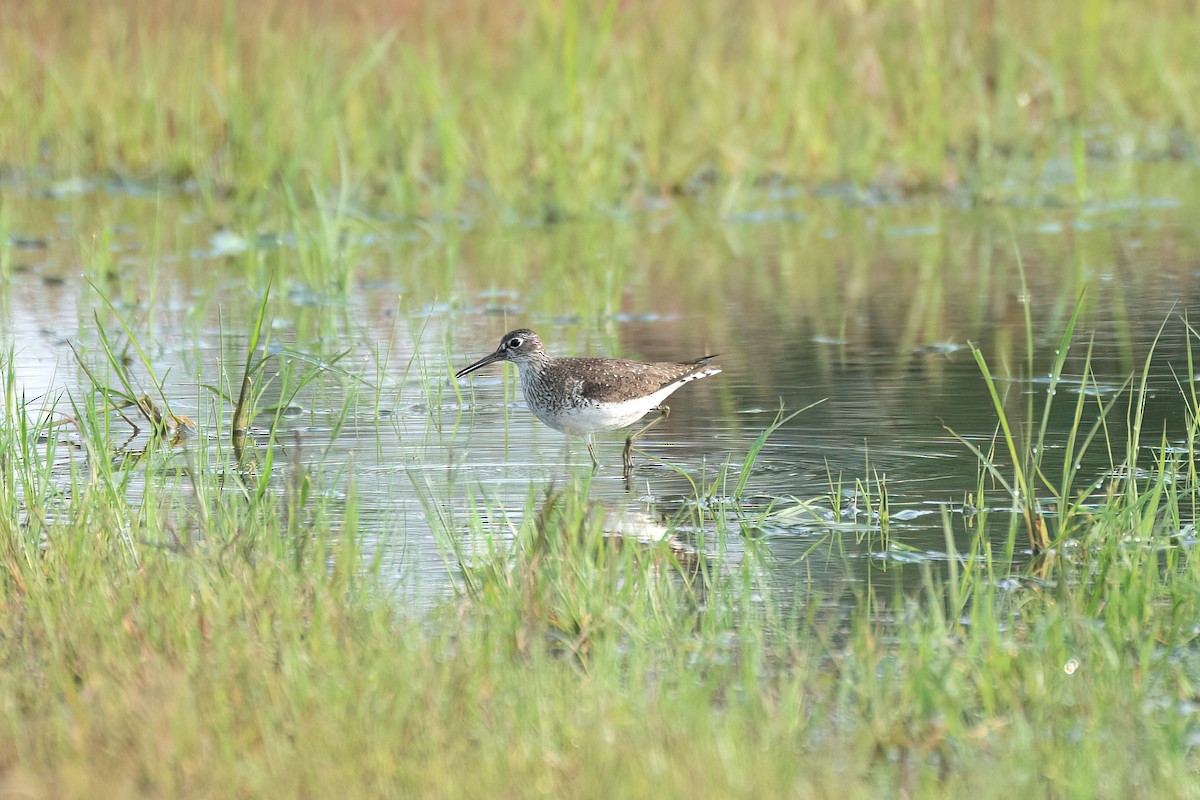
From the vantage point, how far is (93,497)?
4965mm

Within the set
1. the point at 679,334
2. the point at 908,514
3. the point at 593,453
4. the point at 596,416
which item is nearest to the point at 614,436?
the point at 593,453

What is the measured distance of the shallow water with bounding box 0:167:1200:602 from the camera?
570cm

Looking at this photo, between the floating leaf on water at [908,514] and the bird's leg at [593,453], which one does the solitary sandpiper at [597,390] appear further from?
the floating leaf on water at [908,514]

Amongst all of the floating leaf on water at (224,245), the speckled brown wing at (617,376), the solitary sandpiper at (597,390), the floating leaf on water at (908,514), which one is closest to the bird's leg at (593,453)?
the solitary sandpiper at (597,390)

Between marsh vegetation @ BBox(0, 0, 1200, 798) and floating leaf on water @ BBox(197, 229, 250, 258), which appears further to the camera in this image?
floating leaf on water @ BBox(197, 229, 250, 258)

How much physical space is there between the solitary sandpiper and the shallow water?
14cm

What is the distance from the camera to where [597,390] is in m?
6.53

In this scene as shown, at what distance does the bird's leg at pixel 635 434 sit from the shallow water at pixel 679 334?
0.04 meters

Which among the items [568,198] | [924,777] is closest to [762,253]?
[568,198]

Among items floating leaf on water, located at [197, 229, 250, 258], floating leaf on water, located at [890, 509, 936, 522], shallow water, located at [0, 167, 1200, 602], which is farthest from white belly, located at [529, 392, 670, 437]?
Answer: floating leaf on water, located at [197, 229, 250, 258]

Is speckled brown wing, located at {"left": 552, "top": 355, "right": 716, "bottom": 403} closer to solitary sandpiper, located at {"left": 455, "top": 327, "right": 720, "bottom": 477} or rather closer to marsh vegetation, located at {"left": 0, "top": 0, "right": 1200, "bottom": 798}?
solitary sandpiper, located at {"left": 455, "top": 327, "right": 720, "bottom": 477}

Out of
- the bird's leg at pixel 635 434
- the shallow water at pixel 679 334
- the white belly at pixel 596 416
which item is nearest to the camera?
the shallow water at pixel 679 334

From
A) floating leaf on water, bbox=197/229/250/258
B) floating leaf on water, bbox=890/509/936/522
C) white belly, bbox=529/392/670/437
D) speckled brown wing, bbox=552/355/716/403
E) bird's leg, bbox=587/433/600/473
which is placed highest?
floating leaf on water, bbox=197/229/250/258

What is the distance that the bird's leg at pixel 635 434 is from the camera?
6410 millimetres
